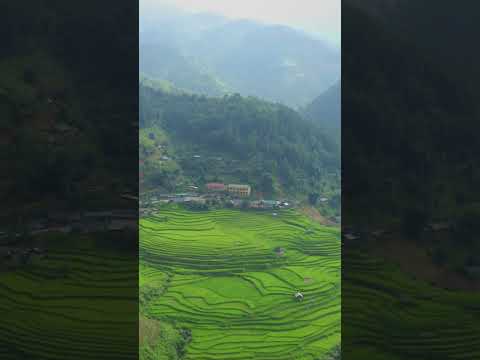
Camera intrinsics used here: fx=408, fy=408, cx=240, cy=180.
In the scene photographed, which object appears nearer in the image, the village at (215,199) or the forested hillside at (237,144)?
the village at (215,199)
